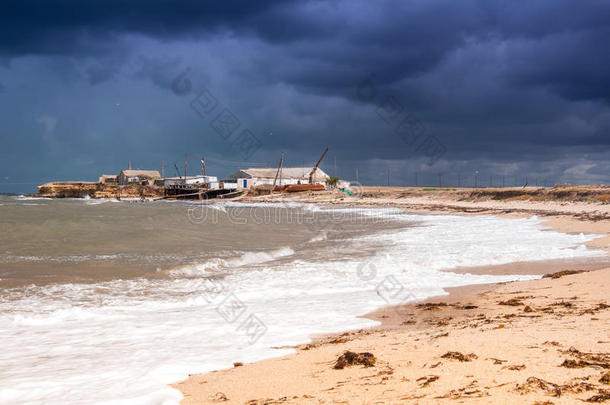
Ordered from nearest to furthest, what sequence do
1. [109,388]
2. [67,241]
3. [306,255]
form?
[109,388] < [306,255] < [67,241]

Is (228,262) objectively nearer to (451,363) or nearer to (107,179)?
(451,363)

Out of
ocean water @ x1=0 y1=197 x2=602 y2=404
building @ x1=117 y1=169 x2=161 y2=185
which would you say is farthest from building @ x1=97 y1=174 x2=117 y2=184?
ocean water @ x1=0 y1=197 x2=602 y2=404

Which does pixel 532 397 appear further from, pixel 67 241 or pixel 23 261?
pixel 67 241

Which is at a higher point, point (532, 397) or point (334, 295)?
point (532, 397)

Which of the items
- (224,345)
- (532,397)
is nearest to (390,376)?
(532,397)

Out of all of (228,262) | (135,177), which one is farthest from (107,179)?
(228,262)

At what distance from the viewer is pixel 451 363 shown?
3.52 metres

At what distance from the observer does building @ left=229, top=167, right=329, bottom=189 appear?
3255 inches

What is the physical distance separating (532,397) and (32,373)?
175 inches

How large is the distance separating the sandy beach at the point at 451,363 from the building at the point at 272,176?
76.1 meters

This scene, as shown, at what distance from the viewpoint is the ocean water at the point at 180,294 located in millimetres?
4336

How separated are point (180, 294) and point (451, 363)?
19.3ft

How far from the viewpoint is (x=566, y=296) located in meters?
6.27

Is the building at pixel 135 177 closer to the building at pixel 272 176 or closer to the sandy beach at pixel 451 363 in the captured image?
the building at pixel 272 176
